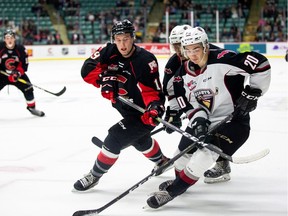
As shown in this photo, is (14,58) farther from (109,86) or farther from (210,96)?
(210,96)

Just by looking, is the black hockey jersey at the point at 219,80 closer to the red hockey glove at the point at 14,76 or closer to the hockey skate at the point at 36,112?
the red hockey glove at the point at 14,76

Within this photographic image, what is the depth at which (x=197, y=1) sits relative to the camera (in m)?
17.1

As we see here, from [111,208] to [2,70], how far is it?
3554 mm

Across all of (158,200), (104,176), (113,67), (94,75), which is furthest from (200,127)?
(104,176)

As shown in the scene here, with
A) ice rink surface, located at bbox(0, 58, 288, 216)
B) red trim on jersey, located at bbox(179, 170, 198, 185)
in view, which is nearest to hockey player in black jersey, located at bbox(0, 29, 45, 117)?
ice rink surface, located at bbox(0, 58, 288, 216)

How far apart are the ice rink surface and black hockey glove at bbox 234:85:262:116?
0.48 meters

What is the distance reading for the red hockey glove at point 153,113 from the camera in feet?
9.48

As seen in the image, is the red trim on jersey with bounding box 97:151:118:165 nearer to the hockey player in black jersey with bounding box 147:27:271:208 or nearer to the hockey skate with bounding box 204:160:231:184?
the hockey player in black jersey with bounding box 147:27:271:208

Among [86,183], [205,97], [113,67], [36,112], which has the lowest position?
[36,112]

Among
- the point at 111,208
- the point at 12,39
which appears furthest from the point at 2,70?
the point at 111,208

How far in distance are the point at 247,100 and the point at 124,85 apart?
2.40 ft

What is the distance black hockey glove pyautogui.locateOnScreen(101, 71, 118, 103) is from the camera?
9.81 feet

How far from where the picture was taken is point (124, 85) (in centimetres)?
309

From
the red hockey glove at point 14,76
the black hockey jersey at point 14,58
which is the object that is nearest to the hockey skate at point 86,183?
the red hockey glove at point 14,76
